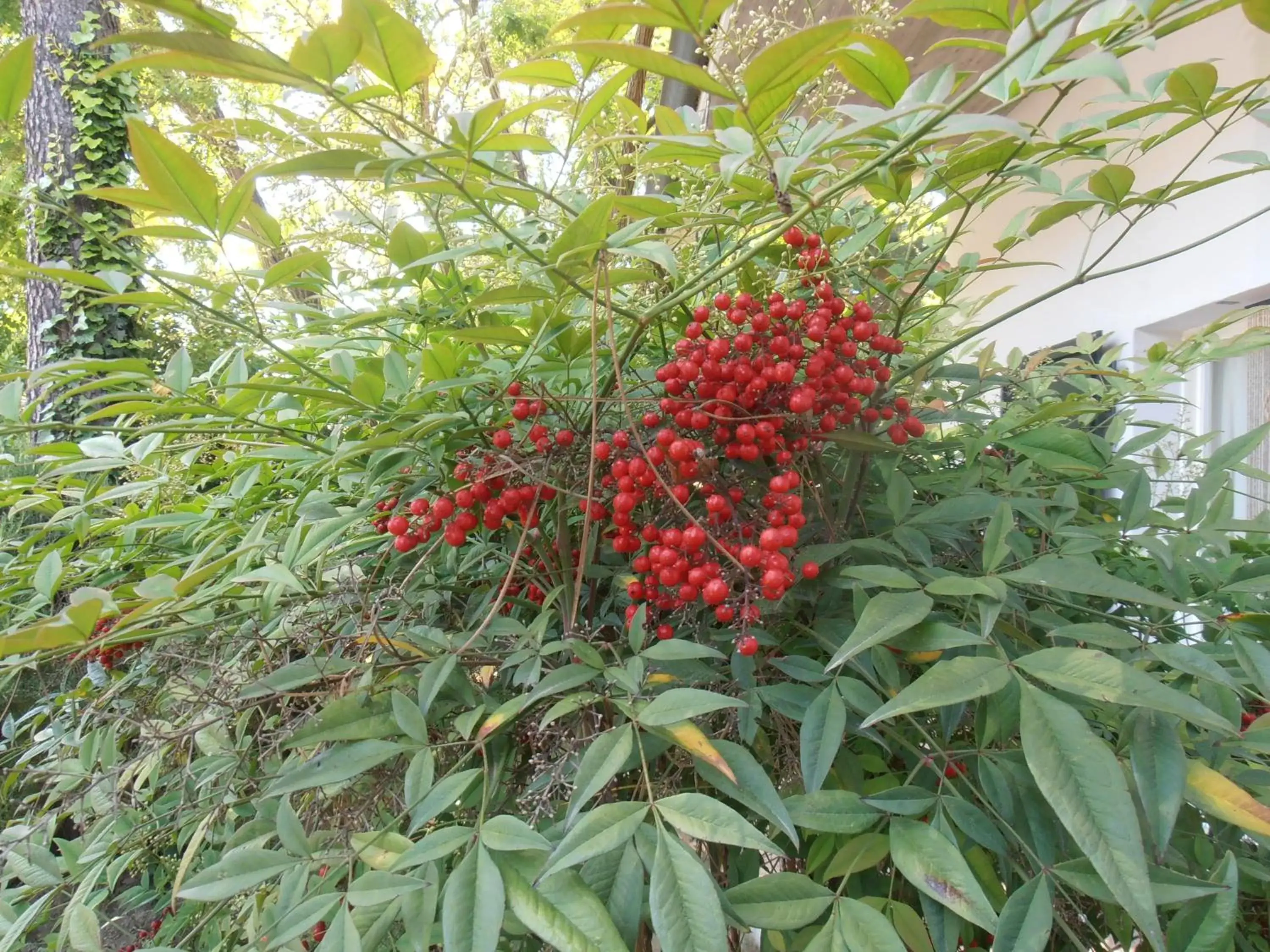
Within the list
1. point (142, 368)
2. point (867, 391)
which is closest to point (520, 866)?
point (867, 391)

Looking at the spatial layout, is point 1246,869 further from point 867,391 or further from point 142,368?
point 142,368

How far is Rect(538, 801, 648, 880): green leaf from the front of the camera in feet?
1.02

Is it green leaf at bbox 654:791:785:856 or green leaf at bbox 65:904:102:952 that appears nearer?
green leaf at bbox 654:791:785:856

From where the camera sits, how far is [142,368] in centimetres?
53

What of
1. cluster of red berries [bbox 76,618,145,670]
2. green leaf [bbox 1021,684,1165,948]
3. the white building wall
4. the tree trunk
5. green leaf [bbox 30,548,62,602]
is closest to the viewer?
green leaf [bbox 1021,684,1165,948]

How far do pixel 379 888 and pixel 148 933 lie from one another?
67 cm

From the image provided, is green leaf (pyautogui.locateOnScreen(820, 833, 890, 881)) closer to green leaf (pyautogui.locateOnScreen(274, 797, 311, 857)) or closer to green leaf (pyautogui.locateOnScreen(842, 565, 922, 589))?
green leaf (pyautogui.locateOnScreen(842, 565, 922, 589))

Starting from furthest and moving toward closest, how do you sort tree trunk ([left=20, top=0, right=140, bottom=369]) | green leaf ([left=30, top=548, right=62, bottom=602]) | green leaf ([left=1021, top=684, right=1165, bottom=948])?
tree trunk ([left=20, top=0, right=140, bottom=369]), green leaf ([left=30, top=548, right=62, bottom=602]), green leaf ([left=1021, top=684, right=1165, bottom=948])

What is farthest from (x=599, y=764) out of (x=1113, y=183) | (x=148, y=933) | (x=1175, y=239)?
(x=1175, y=239)

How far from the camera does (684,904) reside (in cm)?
30

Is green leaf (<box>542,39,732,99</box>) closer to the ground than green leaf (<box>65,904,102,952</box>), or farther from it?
farther from it

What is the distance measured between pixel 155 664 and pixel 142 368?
0.88 feet

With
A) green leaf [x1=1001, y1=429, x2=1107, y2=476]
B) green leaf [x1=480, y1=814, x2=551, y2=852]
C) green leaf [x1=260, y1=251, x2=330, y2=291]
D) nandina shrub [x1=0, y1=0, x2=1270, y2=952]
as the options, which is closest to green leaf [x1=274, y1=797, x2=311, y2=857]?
nandina shrub [x1=0, y1=0, x2=1270, y2=952]

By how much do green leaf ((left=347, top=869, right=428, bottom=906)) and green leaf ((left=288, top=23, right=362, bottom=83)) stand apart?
38cm
